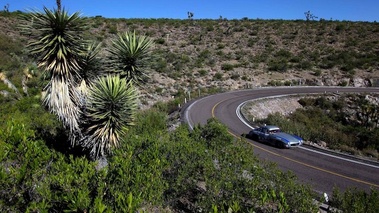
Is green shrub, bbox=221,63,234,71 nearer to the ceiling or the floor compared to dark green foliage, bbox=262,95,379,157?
nearer to the ceiling

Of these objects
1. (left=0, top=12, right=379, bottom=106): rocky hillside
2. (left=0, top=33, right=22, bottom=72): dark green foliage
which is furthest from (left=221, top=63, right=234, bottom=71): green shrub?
(left=0, top=33, right=22, bottom=72): dark green foliage

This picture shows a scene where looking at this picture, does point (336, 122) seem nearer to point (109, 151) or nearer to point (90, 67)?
point (109, 151)

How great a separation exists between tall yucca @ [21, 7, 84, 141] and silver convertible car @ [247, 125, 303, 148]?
15.4m

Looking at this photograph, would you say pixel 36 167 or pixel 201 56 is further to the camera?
pixel 201 56

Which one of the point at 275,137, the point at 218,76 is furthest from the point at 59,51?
the point at 218,76

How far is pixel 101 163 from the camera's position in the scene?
1416 centimetres

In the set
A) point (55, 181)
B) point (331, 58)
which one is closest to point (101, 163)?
point (55, 181)

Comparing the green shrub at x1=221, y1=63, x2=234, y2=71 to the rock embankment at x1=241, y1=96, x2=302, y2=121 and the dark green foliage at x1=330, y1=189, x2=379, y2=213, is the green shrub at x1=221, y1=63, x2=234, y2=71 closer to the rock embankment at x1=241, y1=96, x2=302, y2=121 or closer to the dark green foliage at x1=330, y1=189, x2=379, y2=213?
the rock embankment at x1=241, y1=96, x2=302, y2=121

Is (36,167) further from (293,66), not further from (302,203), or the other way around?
(293,66)

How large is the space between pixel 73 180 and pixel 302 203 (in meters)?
6.58

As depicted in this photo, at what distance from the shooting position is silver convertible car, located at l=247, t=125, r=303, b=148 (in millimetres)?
22891

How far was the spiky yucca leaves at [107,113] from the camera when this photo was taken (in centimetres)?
1284

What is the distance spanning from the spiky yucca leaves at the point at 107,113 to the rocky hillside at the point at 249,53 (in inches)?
901

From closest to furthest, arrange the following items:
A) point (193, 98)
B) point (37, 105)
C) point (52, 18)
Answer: point (52, 18), point (37, 105), point (193, 98)
